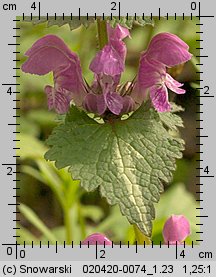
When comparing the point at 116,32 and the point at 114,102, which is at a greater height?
the point at 116,32

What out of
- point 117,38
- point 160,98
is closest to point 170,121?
point 160,98

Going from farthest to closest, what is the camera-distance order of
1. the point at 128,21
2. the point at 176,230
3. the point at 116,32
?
the point at 176,230 → the point at 116,32 → the point at 128,21

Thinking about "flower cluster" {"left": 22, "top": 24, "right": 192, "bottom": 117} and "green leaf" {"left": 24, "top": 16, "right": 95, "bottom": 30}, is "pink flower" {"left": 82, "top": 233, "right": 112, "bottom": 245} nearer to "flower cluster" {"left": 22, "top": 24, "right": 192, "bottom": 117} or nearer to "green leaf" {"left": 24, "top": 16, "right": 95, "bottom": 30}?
"flower cluster" {"left": 22, "top": 24, "right": 192, "bottom": 117}

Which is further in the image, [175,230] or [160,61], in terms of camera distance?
[175,230]

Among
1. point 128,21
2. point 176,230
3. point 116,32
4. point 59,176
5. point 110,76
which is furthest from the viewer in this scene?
point 59,176

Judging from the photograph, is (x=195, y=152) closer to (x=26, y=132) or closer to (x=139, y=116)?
(x=26, y=132)

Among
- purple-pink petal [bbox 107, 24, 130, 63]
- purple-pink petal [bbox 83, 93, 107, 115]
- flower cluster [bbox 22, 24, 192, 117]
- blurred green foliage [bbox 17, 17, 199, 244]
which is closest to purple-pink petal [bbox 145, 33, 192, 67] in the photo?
flower cluster [bbox 22, 24, 192, 117]

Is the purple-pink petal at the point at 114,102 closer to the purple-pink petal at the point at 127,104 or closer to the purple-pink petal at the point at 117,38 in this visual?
the purple-pink petal at the point at 127,104

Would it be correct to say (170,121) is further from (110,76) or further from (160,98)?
(110,76)
